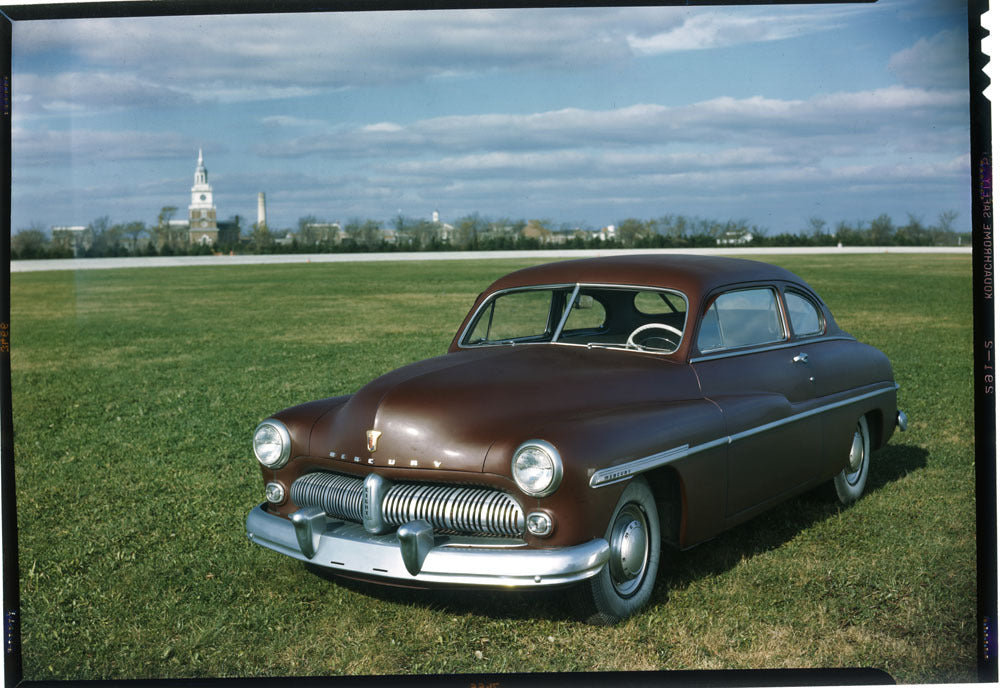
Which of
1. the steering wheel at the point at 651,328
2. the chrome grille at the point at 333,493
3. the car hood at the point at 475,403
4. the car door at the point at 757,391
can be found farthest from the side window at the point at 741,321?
the chrome grille at the point at 333,493

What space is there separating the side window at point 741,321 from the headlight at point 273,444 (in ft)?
7.33

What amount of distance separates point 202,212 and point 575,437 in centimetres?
2474

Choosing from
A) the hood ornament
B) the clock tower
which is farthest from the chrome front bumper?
the clock tower

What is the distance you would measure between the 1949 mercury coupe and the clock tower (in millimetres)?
18822

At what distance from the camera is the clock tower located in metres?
24.3

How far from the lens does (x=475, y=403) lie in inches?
172

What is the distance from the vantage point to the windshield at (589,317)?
17.7 feet

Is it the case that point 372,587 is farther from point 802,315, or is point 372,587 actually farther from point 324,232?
point 324,232

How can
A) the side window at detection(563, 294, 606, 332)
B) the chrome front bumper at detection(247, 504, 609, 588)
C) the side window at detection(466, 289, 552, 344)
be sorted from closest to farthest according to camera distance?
the chrome front bumper at detection(247, 504, 609, 588) → the side window at detection(563, 294, 606, 332) → the side window at detection(466, 289, 552, 344)

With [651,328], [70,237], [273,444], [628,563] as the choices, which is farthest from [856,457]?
[70,237]

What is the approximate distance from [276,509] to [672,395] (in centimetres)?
205

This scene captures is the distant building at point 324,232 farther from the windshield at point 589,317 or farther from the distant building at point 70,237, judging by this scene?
the distant building at point 70,237

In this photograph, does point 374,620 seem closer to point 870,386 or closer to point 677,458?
point 677,458

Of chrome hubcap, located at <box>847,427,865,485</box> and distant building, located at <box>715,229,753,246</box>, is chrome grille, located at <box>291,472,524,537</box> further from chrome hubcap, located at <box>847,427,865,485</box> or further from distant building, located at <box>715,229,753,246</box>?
distant building, located at <box>715,229,753,246</box>
